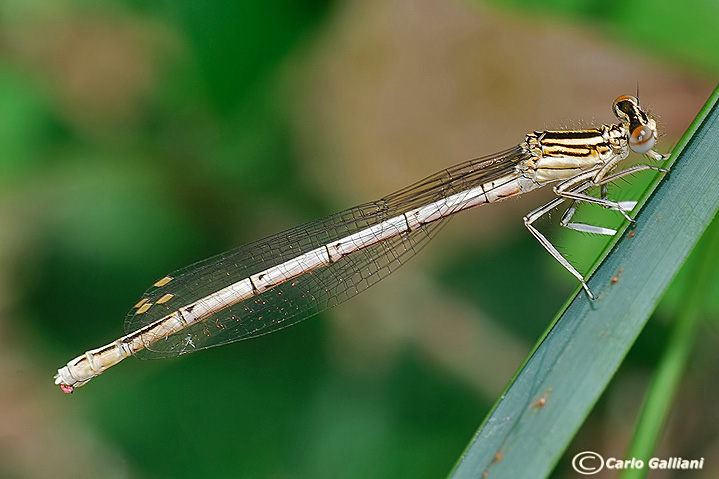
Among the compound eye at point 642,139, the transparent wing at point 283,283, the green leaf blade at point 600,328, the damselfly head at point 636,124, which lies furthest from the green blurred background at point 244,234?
the green leaf blade at point 600,328

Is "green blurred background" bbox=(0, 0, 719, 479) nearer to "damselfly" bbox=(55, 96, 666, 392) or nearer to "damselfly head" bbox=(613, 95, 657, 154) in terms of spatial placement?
"damselfly" bbox=(55, 96, 666, 392)

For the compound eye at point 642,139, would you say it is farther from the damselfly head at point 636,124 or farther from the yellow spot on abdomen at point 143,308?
the yellow spot on abdomen at point 143,308

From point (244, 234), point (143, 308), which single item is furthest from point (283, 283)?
point (143, 308)

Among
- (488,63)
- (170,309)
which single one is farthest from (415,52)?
(170,309)

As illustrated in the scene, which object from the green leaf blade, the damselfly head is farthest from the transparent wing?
the green leaf blade

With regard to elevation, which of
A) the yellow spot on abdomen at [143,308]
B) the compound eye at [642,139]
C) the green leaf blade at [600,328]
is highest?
the yellow spot on abdomen at [143,308]

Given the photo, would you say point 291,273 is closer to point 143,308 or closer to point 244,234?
point 244,234

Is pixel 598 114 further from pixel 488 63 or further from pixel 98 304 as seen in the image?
pixel 98 304

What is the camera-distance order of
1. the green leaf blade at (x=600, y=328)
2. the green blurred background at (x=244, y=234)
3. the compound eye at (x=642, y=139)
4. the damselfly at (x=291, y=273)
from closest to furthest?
1. the green leaf blade at (x=600, y=328)
2. the compound eye at (x=642, y=139)
3. the damselfly at (x=291, y=273)
4. the green blurred background at (x=244, y=234)
